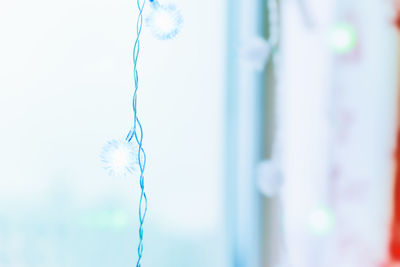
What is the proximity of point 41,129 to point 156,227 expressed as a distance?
371mm

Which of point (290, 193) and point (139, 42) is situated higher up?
point (139, 42)

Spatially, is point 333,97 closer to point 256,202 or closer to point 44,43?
point 256,202

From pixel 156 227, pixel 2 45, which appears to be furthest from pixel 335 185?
pixel 2 45

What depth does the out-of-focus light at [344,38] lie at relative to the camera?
45.6 inches

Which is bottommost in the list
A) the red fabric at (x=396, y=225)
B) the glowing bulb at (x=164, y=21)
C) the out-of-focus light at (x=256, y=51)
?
the red fabric at (x=396, y=225)

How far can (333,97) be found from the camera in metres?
1.18

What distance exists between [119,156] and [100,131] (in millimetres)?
99

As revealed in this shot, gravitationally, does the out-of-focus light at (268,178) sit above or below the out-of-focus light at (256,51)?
below

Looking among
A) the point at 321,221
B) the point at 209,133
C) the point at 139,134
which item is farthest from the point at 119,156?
the point at 321,221

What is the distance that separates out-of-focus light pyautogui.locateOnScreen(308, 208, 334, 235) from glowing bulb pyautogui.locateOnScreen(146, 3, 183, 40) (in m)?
0.58

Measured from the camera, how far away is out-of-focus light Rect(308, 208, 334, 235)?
1.19 metres

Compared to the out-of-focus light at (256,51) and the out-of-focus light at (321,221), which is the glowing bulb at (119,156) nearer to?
the out-of-focus light at (256,51)

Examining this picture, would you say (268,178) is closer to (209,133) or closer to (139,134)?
(209,133)

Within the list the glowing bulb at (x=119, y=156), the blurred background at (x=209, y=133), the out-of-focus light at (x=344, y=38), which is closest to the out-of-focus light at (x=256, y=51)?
the blurred background at (x=209, y=133)
